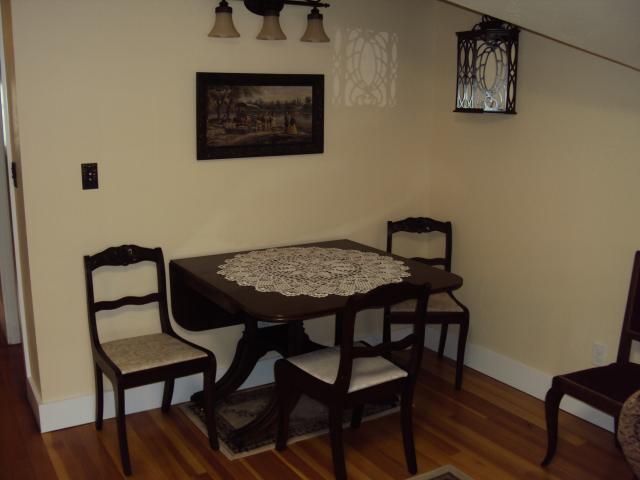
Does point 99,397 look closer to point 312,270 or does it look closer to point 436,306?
point 312,270

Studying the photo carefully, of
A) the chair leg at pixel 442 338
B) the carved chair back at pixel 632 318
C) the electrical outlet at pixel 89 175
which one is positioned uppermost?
the electrical outlet at pixel 89 175

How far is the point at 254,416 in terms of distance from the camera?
133 inches

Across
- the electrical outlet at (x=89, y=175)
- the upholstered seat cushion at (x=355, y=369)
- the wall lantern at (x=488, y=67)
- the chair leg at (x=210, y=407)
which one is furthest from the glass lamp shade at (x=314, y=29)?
→ the chair leg at (x=210, y=407)

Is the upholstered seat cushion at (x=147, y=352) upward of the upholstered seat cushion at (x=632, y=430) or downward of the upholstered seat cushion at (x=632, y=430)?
downward

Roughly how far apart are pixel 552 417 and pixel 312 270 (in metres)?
1.19

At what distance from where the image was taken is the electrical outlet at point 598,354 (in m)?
3.30

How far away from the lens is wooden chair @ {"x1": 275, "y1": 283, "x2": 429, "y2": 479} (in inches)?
103

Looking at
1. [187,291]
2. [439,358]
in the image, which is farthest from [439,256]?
[187,291]

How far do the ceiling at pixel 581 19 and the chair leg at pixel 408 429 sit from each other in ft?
4.85

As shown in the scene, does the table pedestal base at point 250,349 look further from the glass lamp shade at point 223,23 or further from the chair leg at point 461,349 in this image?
the glass lamp shade at point 223,23

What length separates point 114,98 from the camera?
124 inches

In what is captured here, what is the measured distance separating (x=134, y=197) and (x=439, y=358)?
6.57 feet

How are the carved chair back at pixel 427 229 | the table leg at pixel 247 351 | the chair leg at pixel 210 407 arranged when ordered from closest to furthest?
1. the chair leg at pixel 210 407
2. the table leg at pixel 247 351
3. the carved chair back at pixel 427 229

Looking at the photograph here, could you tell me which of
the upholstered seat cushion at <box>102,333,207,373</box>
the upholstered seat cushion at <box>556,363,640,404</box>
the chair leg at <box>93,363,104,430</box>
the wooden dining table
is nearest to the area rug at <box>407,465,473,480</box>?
the upholstered seat cushion at <box>556,363,640,404</box>
